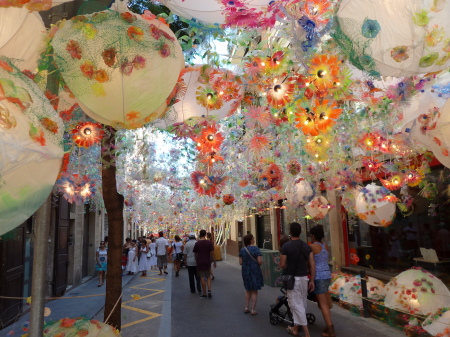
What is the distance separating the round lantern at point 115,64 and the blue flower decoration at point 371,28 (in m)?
1.40

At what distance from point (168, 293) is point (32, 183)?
34.8 feet

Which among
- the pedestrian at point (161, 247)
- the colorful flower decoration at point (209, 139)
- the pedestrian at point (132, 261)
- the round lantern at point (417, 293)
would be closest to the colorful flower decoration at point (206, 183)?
the colorful flower decoration at point (209, 139)

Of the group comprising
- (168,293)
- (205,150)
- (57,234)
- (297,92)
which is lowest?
(168,293)

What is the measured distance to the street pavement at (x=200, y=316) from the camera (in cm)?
660

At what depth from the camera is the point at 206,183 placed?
18.9ft

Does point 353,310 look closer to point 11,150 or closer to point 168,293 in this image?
point 168,293

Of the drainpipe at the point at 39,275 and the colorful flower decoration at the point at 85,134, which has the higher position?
the colorful flower decoration at the point at 85,134

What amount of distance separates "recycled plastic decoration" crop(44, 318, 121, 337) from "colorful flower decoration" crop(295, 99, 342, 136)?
331 cm

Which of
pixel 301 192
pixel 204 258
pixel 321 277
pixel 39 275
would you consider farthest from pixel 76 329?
pixel 204 258

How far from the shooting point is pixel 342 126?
7320 mm

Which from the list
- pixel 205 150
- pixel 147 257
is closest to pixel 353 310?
pixel 205 150

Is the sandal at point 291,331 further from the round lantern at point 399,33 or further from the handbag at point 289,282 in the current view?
the round lantern at point 399,33

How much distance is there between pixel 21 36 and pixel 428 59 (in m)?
2.69

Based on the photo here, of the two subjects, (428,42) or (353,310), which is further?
(353,310)
